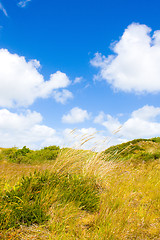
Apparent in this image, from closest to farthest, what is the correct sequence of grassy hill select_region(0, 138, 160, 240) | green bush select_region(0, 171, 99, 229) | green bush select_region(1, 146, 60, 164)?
grassy hill select_region(0, 138, 160, 240) < green bush select_region(0, 171, 99, 229) < green bush select_region(1, 146, 60, 164)

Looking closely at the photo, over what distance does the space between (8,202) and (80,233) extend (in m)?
1.18

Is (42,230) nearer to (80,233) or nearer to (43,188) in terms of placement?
(80,233)

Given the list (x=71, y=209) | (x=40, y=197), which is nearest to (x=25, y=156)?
(x=40, y=197)

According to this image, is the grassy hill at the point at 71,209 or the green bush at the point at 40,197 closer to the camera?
the grassy hill at the point at 71,209

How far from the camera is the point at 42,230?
2443 mm

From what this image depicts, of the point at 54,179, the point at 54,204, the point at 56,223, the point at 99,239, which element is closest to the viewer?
the point at 99,239

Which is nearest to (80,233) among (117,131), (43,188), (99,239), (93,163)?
(99,239)

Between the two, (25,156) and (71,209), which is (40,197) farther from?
(25,156)

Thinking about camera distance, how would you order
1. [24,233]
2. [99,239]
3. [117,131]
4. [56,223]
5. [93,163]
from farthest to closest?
[117,131] → [93,163] → [56,223] → [24,233] → [99,239]

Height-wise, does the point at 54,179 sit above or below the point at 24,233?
above

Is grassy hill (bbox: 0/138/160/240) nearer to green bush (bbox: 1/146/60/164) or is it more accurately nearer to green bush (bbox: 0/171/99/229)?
green bush (bbox: 0/171/99/229)

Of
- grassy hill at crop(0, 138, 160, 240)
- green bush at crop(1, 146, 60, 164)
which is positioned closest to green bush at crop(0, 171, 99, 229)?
grassy hill at crop(0, 138, 160, 240)

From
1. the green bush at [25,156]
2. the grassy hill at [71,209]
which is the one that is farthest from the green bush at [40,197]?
the green bush at [25,156]

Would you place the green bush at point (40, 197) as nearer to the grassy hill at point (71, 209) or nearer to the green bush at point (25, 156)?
the grassy hill at point (71, 209)
